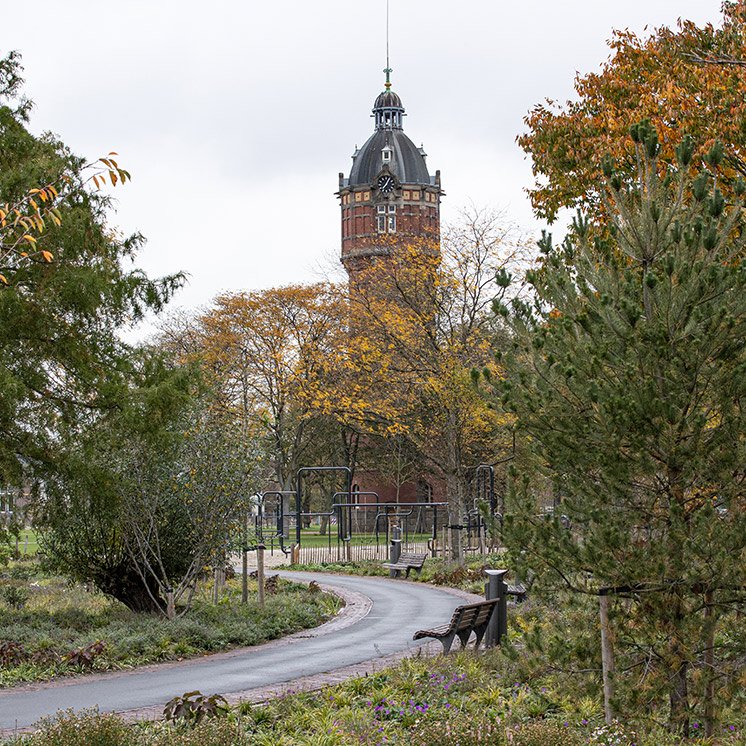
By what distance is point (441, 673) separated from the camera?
1288cm

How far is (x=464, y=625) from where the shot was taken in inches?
585

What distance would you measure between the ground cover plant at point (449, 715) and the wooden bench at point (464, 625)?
42.5 inches

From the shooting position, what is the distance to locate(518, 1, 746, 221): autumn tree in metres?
14.7

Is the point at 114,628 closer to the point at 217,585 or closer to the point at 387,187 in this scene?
the point at 217,585

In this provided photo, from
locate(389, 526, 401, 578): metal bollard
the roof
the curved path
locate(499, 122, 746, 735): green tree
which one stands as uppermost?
the roof

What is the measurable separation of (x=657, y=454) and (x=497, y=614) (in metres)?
8.35

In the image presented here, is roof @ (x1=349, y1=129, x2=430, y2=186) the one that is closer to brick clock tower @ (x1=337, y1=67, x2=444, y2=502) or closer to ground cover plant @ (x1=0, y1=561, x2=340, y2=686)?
brick clock tower @ (x1=337, y1=67, x2=444, y2=502)

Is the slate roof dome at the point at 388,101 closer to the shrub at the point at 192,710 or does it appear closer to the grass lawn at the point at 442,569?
the grass lawn at the point at 442,569

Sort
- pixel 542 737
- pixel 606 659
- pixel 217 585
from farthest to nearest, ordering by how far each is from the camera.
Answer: pixel 217 585
pixel 606 659
pixel 542 737

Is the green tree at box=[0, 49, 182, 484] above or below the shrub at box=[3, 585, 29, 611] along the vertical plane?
above

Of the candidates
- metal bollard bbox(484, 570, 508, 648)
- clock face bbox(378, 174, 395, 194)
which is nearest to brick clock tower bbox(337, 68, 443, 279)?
clock face bbox(378, 174, 395, 194)

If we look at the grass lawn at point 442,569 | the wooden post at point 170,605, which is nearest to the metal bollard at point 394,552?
the grass lawn at point 442,569

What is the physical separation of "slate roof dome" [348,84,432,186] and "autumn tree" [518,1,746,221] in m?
65.0

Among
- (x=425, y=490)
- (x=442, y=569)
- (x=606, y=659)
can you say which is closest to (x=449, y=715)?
(x=606, y=659)
